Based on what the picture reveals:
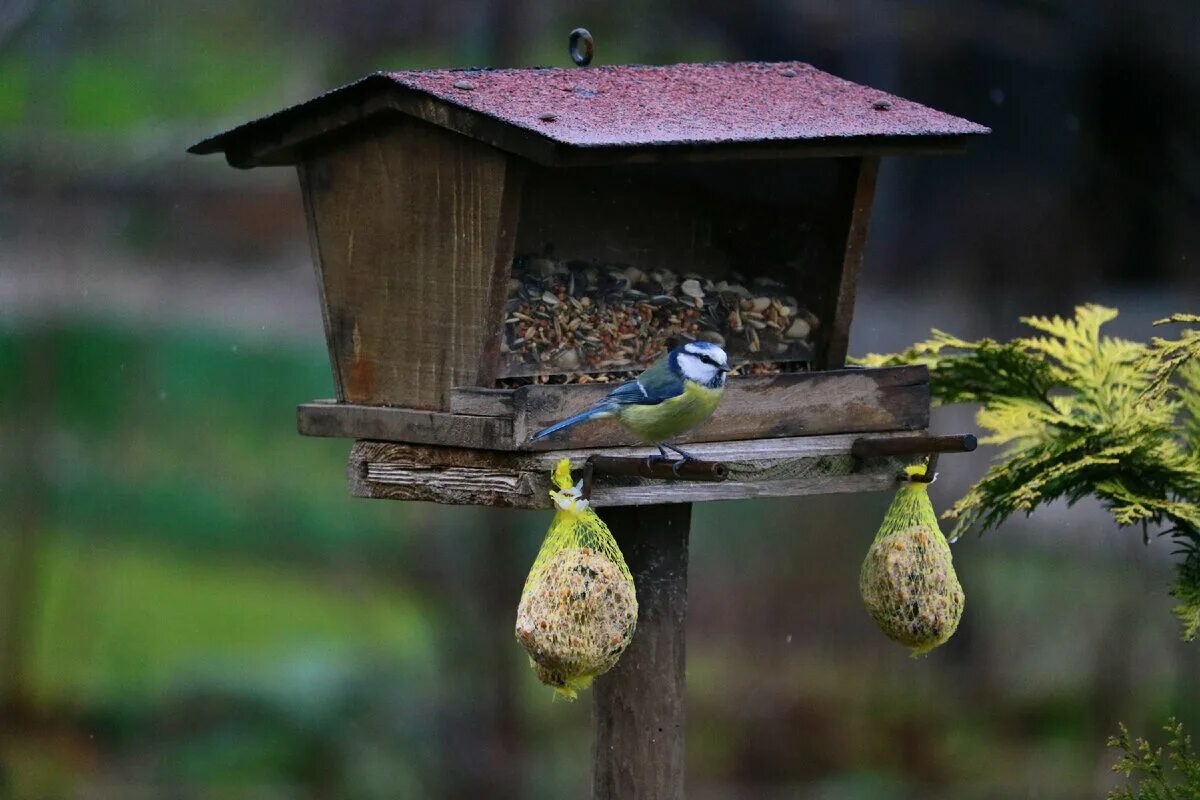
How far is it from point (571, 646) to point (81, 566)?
10.9ft

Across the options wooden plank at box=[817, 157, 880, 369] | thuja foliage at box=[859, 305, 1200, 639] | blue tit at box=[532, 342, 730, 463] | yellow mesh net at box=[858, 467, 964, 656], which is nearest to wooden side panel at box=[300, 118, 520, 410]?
blue tit at box=[532, 342, 730, 463]

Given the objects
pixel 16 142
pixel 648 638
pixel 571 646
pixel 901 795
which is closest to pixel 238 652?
pixel 16 142

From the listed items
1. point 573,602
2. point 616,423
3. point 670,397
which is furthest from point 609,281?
point 573,602

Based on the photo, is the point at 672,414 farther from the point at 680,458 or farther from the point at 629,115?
the point at 629,115

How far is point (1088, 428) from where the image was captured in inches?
122

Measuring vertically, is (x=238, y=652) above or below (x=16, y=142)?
below

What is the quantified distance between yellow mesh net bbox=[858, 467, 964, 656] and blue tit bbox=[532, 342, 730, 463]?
56cm

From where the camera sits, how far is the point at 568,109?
2.64m

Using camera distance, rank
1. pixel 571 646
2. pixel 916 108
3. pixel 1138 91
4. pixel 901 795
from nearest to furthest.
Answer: pixel 571 646 → pixel 916 108 → pixel 1138 91 → pixel 901 795

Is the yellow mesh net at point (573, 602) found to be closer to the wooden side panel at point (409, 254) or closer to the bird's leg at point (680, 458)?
the bird's leg at point (680, 458)

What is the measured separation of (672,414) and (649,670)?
2.18 ft

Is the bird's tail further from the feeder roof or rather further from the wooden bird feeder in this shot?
the feeder roof

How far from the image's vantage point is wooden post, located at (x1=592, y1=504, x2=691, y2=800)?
2.96m

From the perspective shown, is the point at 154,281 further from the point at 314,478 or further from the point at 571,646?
the point at 571,646
